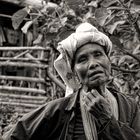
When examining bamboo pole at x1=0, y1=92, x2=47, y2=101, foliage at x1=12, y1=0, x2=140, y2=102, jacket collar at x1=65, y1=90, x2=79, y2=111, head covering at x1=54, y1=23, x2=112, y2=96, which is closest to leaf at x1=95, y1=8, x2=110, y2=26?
foliage at x1=12, y1=0, x2=140, y2=102

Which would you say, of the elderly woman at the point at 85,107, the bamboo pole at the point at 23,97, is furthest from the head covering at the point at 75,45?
the bamboo pole at the point at 23,97

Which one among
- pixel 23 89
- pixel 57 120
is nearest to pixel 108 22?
pixel 57 120

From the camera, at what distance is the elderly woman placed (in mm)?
2637

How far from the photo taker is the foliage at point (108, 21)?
439cm

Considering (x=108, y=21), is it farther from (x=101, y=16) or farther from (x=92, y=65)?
(x=92, y=65)

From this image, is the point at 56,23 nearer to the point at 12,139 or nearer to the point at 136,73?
the point at 136,73

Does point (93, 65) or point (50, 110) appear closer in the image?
point (93, 65)

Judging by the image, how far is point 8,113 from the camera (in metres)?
7.55

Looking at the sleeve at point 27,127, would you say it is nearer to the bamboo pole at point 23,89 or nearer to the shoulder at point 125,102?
the shoulder at point 125,102

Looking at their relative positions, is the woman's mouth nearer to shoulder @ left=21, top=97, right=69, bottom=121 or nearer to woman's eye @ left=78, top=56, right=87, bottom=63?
woman's eye @ left=78, top=56, right=87, bottom=63

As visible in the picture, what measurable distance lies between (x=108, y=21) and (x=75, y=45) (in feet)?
6.12

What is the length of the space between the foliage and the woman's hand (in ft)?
5.65

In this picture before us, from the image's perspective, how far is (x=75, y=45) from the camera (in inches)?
111

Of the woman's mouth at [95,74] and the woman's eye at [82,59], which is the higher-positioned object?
the woman's eye at [82,59]
